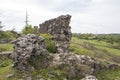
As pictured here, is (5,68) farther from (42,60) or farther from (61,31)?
(61,31)

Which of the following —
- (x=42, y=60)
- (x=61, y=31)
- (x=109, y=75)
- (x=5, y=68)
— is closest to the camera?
(x=42, y=60)

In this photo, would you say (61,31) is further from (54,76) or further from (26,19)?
(26,19)

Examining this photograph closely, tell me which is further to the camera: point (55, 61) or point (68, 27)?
point (68, 27)

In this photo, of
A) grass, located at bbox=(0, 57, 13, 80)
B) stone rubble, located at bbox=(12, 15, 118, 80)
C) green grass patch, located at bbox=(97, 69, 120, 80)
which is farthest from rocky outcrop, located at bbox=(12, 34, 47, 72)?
green grass patch, located at bbox=(97, 69, 120, 80)

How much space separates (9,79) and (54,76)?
245 inches

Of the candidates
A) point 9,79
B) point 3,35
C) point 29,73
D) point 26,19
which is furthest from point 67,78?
point 26,19

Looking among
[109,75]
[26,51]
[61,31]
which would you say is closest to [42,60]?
[26,51]

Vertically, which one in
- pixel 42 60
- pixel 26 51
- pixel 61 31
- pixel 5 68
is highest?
pixel 61 31

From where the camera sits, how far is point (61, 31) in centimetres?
5719

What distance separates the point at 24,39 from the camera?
43594 millimetres

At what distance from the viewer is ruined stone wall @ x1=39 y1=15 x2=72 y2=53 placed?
55906 mm

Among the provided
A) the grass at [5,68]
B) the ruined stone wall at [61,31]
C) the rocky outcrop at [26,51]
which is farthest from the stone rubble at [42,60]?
the ruined stone wall at [61,31]

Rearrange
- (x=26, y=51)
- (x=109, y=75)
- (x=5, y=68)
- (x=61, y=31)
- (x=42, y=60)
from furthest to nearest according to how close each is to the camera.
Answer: (x=61, y=31) → (x=109, y=75) → (x=5, y=68) → (x=42, y=60) → (x=26, y=51)

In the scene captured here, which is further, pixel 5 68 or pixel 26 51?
pixel 5 68
